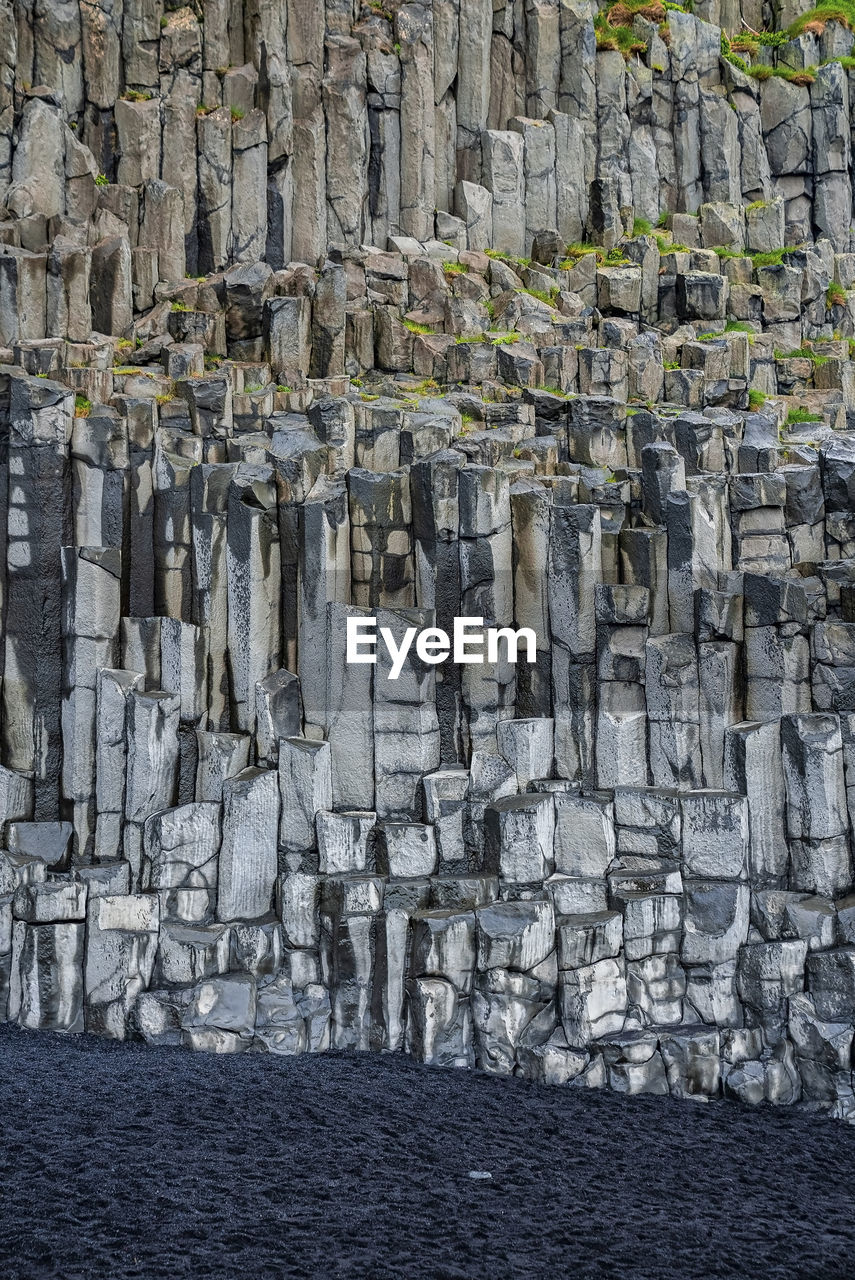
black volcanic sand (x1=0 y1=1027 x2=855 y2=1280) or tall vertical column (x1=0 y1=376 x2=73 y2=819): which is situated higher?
tall vertical column (x1=0 y1=376 x2=73 y2=819)

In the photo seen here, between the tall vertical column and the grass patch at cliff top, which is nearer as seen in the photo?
the tall vertical column

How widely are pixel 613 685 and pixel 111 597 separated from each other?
4.80 metres

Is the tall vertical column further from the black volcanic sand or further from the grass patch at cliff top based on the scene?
the grass patch at cliff top

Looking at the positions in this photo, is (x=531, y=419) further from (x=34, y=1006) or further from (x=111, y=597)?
(x=34, y=1006)

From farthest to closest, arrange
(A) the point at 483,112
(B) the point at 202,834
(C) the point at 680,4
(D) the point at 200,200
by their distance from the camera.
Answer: (C) the point at 680,4 < (A) the point at 483,112 < (D) the point at 200,200 < (B) the point at 202,834

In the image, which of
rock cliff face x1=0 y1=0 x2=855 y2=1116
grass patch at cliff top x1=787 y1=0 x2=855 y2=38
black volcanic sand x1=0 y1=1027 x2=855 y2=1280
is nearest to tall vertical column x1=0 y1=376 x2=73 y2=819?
rock cliff face x1=0 y1=0 x2=855 y2=1116

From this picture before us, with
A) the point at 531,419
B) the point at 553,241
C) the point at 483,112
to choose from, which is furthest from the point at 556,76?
the point at 531,419

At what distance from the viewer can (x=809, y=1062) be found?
35.2ft

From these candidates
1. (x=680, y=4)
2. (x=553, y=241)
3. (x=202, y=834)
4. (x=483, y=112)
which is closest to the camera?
(x=202, y=834)

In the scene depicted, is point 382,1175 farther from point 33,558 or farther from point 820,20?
point 820,20

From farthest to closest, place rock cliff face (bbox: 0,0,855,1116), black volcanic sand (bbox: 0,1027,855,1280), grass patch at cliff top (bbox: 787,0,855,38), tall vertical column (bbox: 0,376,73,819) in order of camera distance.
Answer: grass patch at cliff top (bbox: 787,0,855,38) < tall vertical column (bbox: 0,376,73,819) < rock cliff face (bbox: 0,0,855,1116) < black volcanic sand (bbox: 0,1027,855,1280)

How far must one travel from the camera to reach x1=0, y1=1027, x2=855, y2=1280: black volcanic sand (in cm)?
757

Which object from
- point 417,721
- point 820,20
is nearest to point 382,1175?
point 417,721

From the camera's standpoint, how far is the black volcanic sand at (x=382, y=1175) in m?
7.57
